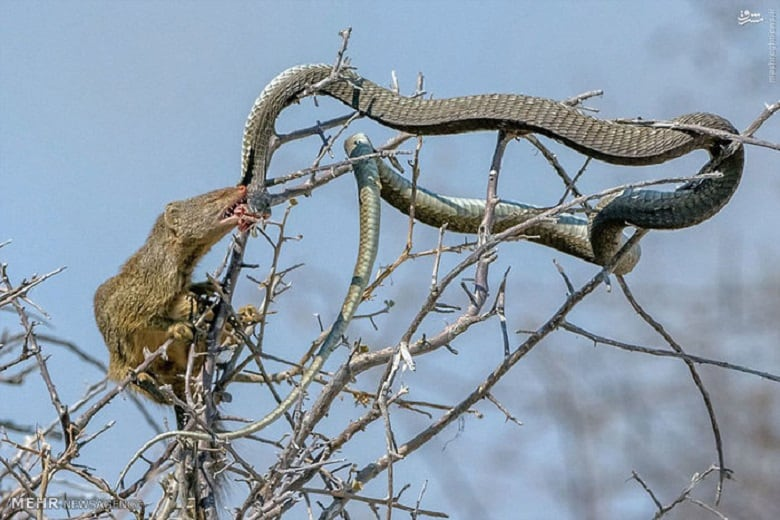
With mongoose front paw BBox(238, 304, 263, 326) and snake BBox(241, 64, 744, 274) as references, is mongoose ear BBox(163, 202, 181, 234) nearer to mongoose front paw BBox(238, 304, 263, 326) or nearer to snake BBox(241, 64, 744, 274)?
snake BBox(241, 64, 744, 274)

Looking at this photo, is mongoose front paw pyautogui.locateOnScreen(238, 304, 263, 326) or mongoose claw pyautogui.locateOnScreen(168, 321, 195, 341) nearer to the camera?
mongoose front paw pyautogui.locateOnScreen(238, 304, 263, 326)

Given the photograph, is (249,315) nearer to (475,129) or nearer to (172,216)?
(172,216)

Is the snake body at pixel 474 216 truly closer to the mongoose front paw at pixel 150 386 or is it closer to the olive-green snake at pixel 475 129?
the olive-green snake at pixel 475 129

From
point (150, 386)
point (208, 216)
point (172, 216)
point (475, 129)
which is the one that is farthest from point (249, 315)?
point (475, 129)

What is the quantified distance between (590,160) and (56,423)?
2.74 metres

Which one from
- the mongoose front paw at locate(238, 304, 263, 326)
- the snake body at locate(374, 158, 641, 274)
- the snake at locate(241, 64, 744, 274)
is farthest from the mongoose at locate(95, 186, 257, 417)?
the snake body at locate(374, 158, 641, 274)

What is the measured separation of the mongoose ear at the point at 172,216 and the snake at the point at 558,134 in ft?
1.79

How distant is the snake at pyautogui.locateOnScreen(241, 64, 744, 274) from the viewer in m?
6.71

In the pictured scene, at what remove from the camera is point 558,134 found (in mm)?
6965

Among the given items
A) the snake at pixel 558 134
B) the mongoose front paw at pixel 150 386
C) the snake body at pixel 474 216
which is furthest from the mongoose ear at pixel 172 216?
the snake body at pixel 474 216

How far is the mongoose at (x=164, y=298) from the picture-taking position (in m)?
7.21

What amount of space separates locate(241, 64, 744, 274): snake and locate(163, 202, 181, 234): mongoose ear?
1.79 feet

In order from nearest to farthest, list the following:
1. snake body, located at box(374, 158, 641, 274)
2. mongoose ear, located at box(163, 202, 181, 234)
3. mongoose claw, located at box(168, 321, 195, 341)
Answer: mongoose claw, located at box(168, 321, 195, 341) < mongoose ear, located at box(163, 202, 181, 234) < snake body, located at box(374, 158, 641, 274)

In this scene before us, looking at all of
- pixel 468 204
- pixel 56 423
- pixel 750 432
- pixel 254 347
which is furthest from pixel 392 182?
pixel 750 432
